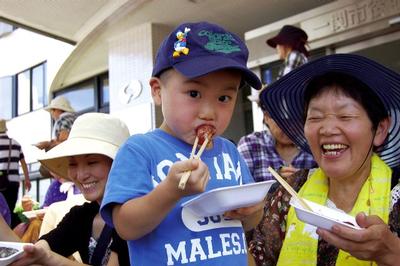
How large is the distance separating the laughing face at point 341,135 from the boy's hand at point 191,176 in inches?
28.5

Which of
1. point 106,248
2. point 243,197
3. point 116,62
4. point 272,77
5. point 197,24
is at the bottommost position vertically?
point 106,248

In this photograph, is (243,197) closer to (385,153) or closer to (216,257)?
(216,257)

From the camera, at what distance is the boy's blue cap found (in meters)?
1.49

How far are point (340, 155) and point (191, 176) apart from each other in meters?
0.79

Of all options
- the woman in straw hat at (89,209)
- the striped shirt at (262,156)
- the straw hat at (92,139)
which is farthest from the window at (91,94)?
the woman in straw hat at (89,209)

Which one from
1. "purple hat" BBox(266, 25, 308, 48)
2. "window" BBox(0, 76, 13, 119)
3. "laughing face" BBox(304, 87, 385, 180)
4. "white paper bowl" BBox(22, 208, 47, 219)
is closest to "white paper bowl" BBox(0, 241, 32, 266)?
"laughing face" BBox(304, 87, 385, 180)

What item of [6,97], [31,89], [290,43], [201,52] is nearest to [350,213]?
[201,52]

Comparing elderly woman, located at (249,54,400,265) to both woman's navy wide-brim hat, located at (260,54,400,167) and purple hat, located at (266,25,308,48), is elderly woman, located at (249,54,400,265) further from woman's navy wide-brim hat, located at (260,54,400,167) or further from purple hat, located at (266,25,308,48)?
purple hat, located at (266,25,308,48)

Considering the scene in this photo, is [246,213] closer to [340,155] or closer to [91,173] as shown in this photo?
[340,155]

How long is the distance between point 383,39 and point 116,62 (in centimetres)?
465

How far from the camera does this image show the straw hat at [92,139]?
215cm

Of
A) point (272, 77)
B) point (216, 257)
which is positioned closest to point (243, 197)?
point (216, 257)

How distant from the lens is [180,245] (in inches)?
57.2

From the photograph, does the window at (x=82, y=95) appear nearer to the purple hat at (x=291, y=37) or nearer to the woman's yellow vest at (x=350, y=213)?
the purple hat at (x=291, y=37)
